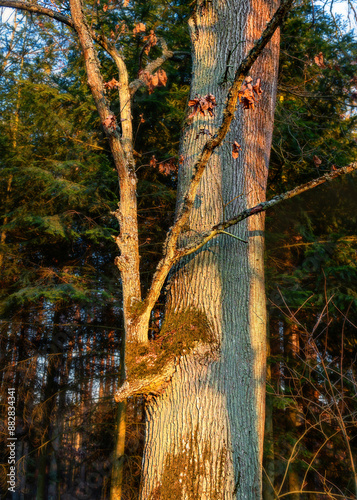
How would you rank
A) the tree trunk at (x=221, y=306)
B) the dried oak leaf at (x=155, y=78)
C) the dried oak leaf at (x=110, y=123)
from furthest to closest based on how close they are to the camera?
the dried oak leaf at (x=155, y=78), the dried oak leaf at (x=110, y=123), the tree trunk at (x=221, y=306)

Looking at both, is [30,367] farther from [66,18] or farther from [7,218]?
[66,18]

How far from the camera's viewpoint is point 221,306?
2592 mm

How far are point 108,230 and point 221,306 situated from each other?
522 cm

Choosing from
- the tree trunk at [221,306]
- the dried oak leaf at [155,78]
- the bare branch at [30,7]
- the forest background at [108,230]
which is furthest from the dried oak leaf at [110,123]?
the forest background at [108,230]

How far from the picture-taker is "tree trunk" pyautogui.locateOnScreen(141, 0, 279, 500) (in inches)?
87.4

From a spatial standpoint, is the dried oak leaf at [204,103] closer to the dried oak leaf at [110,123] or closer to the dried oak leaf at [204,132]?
the dried oak leaf at [204,132]

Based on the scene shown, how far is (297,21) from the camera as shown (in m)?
7.18

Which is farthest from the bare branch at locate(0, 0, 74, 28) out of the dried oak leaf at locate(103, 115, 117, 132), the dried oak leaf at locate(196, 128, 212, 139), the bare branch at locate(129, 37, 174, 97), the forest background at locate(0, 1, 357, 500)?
the forest background at locate(0, 1, 357, 500)

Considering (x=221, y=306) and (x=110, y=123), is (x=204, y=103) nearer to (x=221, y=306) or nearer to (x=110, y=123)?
(x=110, y=123)

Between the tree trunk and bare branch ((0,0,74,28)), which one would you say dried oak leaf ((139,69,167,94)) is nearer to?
the tree trunk

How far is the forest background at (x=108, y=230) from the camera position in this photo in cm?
718

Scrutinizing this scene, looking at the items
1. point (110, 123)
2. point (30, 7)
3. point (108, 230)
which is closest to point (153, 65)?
point (30, 7)

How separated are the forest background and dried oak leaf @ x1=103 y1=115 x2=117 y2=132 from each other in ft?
13.2

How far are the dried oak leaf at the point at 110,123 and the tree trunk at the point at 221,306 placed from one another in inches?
24.3
